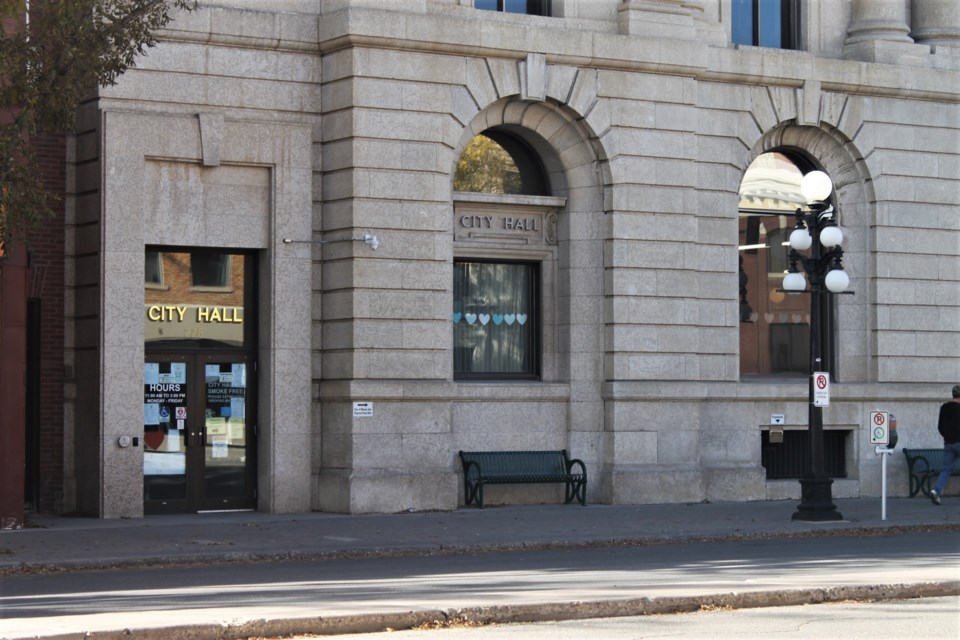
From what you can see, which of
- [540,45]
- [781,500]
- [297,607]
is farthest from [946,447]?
[297,607]

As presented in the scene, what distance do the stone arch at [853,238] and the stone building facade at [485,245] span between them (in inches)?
1.8

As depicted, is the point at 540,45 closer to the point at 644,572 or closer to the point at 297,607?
the point at 644,572

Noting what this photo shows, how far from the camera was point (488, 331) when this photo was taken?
25.2 metres

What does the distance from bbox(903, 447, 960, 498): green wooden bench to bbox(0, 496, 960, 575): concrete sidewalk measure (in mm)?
2287

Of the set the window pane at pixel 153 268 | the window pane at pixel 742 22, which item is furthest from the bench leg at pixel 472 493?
the window pane at pixel 742 22

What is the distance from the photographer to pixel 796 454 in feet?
88.7

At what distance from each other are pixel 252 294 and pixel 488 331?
13.0ft

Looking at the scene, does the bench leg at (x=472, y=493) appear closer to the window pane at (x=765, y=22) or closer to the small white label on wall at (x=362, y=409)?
the small white label on wall at (x=362, y=409)

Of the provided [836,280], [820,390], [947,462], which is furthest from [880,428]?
[947,462]

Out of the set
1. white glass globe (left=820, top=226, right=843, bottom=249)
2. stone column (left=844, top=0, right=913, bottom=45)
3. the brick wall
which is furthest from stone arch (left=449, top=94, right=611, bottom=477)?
the brick wall

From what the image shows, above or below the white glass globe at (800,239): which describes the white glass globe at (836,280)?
below

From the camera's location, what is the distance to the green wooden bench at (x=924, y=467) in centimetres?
2716

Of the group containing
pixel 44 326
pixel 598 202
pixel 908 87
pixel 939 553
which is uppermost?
pixel 908 87

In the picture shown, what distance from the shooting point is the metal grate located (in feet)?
87.8
